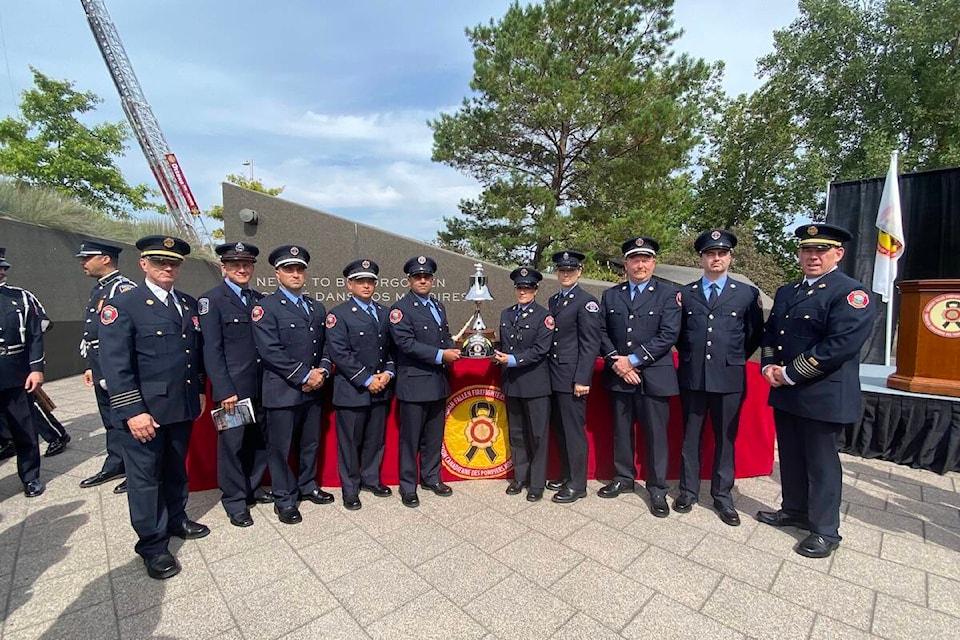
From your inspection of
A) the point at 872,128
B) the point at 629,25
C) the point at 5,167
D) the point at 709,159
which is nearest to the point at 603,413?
the point at 629,25

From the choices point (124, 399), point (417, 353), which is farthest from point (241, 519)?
point (417, 353)

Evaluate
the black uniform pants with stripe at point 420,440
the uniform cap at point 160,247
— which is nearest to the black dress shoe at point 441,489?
the black uniform pants with stripe at point 420,440

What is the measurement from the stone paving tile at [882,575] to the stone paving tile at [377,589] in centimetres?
225

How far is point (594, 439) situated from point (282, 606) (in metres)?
2.37

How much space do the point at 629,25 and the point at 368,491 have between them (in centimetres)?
1373

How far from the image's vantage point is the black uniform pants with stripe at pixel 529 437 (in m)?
3.26

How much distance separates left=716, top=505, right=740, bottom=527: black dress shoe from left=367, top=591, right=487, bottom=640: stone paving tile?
6.18 feet

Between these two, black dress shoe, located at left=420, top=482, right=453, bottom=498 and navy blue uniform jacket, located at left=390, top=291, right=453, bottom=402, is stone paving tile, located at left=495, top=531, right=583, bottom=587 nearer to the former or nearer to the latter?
black dress shoe, located at left=420, top=482, right=453, bottom=498

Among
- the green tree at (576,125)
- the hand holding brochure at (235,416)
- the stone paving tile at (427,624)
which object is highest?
the green tree at (576,125)

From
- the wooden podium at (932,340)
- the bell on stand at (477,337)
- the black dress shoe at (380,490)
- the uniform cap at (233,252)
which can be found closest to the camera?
the uniform cap at (233,252)

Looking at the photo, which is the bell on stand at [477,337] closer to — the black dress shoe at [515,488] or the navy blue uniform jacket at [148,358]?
the black dress shoe at [515,488]

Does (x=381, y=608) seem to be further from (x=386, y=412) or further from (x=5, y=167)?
(x=5, y=167)

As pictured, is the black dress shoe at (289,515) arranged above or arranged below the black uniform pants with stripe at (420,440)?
below

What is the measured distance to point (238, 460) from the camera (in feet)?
9.80
